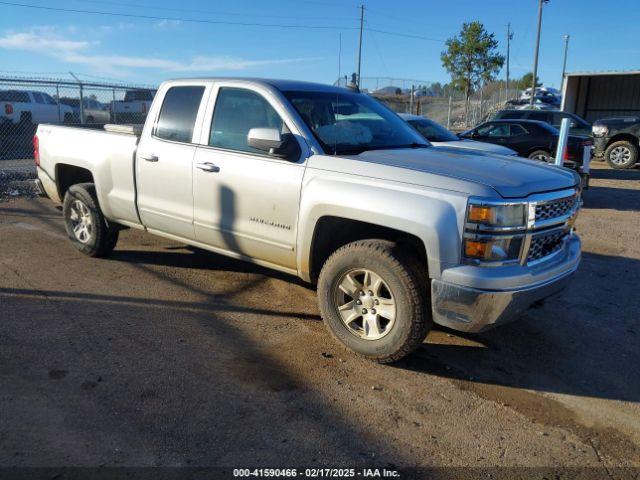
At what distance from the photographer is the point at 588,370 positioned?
3846mm

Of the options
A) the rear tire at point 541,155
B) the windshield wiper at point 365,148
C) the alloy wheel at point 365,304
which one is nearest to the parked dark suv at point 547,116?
the rear tire at point 541,155

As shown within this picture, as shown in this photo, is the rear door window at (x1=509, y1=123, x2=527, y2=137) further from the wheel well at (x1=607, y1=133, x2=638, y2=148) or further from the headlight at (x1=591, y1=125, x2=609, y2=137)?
the wheel well at (x1=607, y1=133, x2=638, y2=148)

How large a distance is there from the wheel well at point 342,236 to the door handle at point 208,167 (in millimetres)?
1105

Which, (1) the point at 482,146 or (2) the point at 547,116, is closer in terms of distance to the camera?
(1) the point at 482,146

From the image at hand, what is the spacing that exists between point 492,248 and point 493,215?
0.20 meters

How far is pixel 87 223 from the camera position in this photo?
593 centimetres

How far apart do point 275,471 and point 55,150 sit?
480 centimetres

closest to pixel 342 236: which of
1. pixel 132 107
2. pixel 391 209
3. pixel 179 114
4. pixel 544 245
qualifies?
pixel 391 209

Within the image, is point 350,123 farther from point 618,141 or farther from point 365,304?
point 618,141

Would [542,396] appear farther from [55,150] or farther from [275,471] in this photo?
[55,150]

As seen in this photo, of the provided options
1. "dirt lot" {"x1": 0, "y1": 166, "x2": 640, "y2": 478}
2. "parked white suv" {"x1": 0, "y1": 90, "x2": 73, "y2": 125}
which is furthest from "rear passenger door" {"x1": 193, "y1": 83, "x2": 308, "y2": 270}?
"parked white suv" {"x1": 0, "y1": 90, "x2": 73, "y2": 125}

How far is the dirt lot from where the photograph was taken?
2850 millimetres

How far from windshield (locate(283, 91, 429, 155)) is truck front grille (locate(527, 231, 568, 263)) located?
4.65ft

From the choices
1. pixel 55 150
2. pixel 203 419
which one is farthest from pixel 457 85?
pixel 203 419
